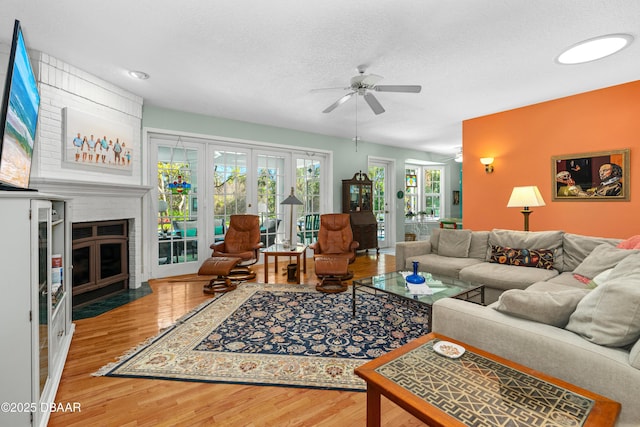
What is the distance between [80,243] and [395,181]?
622 centimetres

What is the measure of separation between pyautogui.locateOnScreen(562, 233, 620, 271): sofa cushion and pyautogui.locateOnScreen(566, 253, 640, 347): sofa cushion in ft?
6.83

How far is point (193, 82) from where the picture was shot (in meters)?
3.44

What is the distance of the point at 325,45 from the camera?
8.64 feet

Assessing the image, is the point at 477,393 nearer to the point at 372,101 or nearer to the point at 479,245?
the point at 372,101

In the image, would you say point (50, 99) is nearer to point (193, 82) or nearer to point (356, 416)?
point (193, 82)

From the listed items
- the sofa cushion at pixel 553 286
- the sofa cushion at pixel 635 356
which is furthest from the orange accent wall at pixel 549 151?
the sofa cushion at pixel 635 356

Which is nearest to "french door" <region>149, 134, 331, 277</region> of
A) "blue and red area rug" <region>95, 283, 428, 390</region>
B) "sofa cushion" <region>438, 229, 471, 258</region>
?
"blue and red area rug" <region>95, 283, 428, 390</region>

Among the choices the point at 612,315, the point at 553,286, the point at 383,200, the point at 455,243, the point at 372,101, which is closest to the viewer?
the point at 612,315

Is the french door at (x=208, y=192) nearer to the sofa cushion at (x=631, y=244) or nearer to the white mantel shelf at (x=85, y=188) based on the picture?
the white mantel shelf at (x=85, y=188)

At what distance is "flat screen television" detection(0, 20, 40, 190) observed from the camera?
5.27ft

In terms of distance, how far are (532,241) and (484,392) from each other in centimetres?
293

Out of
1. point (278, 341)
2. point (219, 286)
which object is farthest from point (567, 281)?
point (219, 286)

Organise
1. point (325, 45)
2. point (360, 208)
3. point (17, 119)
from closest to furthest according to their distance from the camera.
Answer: point (17, 119) < point (325, 45) < point (360, 208)

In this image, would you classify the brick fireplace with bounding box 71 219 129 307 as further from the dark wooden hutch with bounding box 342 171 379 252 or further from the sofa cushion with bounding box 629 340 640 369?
the sofa cushion with bounding box 629 340 640 369
